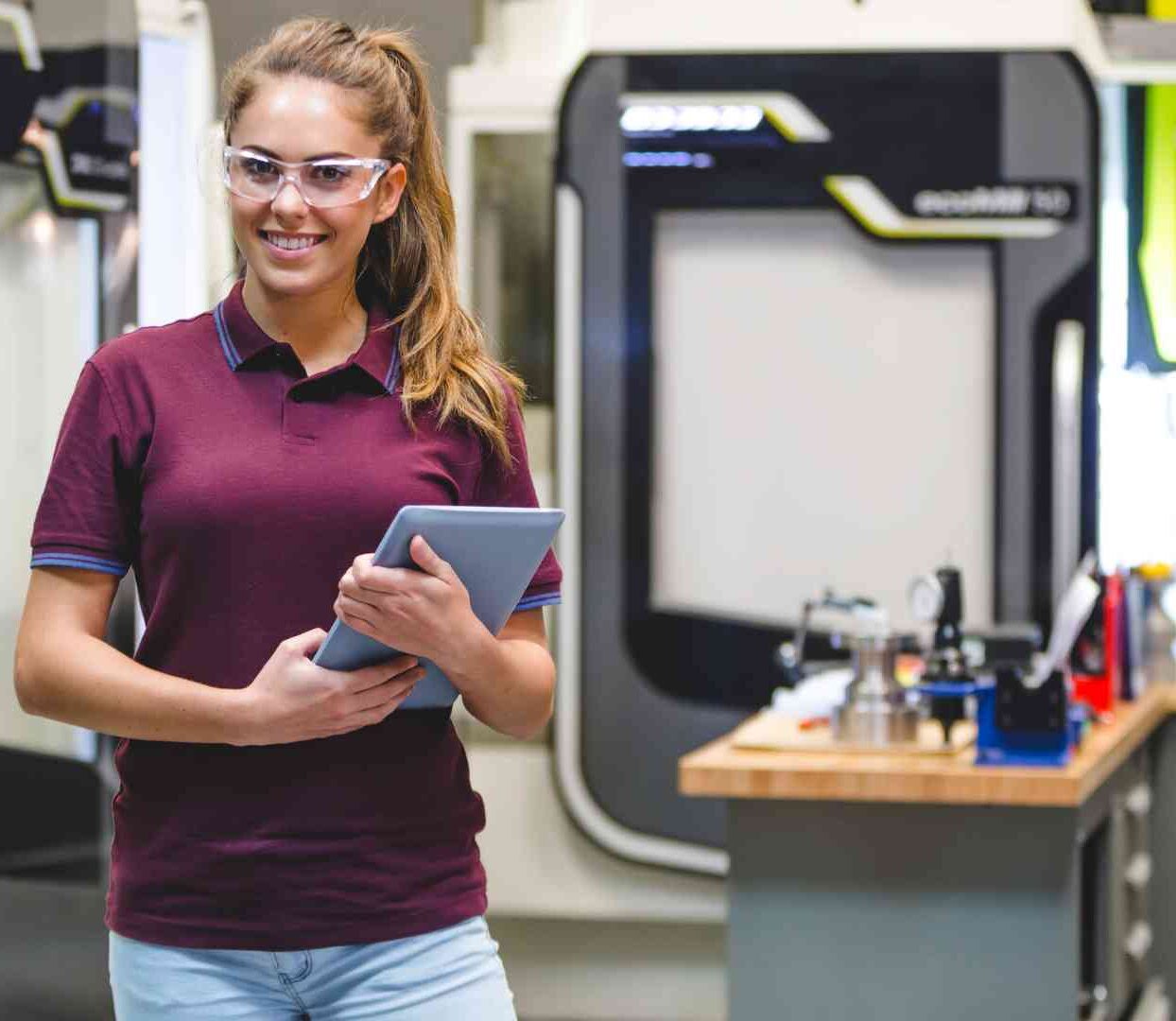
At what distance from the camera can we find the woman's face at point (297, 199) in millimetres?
1293

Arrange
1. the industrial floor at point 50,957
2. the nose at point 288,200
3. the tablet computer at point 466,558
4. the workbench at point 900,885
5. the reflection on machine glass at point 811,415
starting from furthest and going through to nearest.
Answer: the reflection on machine glass at point 811,415 < the industrial floor at point 50,957 < the workbench at point 900,885 < the nose at point 288,200 < the tablet computer at point 466,558

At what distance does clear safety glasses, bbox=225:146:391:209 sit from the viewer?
1289 mm

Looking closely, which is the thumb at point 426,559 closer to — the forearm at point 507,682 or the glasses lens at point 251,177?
the forearm at point 507,682

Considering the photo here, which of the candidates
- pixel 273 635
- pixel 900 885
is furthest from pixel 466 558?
pixel 900 885

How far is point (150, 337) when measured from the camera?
1315 mm

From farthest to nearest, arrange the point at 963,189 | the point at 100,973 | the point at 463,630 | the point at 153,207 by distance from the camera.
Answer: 1. the point at 963,189
2. the point at 153,207
3. the point at 100,973
4. the point at 463,630

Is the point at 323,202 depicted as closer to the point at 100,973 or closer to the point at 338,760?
the point at 338,760

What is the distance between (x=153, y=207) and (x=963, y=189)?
1.75m

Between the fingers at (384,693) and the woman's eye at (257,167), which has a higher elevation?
the woman's eye at (257,167)

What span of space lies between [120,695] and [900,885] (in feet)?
5.92

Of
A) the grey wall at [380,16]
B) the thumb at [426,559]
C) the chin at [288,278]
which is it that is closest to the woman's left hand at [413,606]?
the thumb at [426,559]

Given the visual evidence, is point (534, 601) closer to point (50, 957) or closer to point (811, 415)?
point (50, 957)

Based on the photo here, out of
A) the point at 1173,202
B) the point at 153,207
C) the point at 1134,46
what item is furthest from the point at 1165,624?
the point at 153,207

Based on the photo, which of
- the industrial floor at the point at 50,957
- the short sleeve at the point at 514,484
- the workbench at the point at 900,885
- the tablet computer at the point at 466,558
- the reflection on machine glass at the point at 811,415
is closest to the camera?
the tablet computer at the point at 466,558
